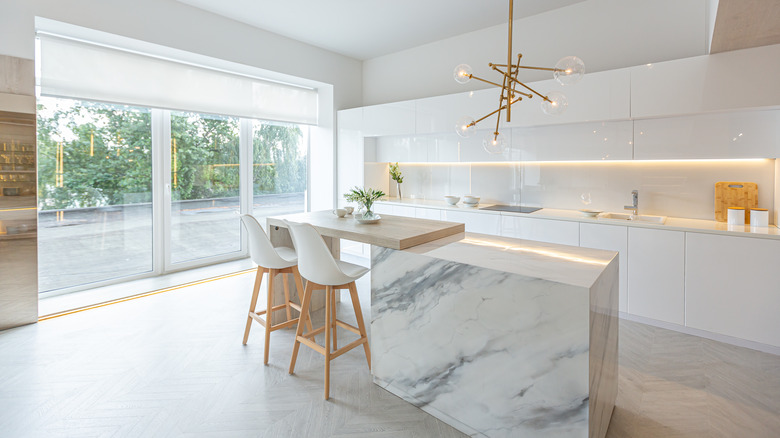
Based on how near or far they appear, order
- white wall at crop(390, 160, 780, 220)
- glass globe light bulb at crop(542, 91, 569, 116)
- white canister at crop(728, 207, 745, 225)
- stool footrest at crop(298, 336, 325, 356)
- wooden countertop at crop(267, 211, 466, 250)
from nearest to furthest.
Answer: glass globe light bulb at crop(542, 91, 569, 116), wooden countertop at crop(267, 211, 466, 250), stool footrest at crop(298, 336, 325, 356), white canister at crop(728, 207, 745, 225), white wall at crop(390, 160, 780, 220)

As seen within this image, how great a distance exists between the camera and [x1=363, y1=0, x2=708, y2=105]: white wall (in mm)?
3422

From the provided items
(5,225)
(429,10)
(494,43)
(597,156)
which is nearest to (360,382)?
(597,156)

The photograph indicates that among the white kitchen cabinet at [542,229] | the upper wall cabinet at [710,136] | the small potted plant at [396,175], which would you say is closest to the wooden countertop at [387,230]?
the white kitchen cabinet at [542,229]

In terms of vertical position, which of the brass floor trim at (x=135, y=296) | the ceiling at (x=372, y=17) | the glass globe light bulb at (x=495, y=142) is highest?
the ceiling at (x=372, y=17)

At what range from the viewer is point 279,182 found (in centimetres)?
580

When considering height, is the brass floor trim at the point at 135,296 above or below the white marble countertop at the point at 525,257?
below

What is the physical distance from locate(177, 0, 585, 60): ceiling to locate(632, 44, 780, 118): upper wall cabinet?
133 cm

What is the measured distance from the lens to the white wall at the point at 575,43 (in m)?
3.42

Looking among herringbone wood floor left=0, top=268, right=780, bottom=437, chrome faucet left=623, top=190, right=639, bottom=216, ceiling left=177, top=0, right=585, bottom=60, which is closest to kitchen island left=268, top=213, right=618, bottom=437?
herringbone wood floor left=0, top=268, right=780, bottom=437

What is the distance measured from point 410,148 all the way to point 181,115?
2.85 m

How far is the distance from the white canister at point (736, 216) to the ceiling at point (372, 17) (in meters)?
2.43

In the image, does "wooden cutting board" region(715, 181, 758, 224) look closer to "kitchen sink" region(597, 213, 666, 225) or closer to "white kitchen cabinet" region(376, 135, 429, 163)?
"kitchen sink" region(597, 213, 666, 225)

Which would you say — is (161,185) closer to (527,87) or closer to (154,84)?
(154,84)

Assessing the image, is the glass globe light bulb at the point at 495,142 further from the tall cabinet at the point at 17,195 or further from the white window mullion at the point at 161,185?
the white window mullion at the point at 161,185
